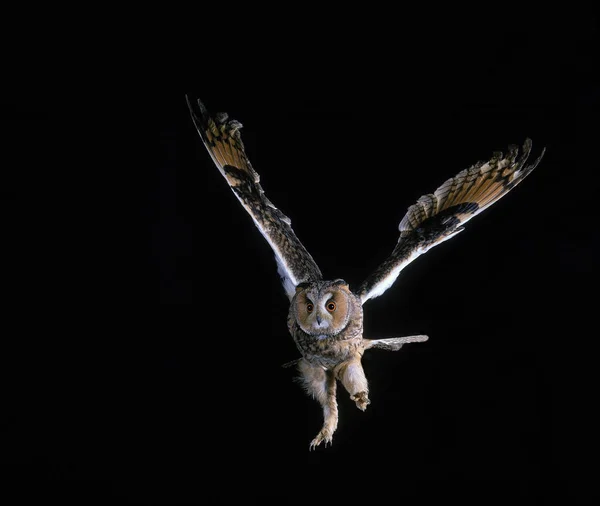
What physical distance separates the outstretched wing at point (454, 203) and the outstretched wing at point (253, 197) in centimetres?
26

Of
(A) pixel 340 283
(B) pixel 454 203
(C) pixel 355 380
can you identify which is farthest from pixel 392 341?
(B) pixel 454 203

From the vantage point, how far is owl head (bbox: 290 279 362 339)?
2.26 m

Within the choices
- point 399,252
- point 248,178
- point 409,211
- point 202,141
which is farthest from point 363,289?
point 202,141

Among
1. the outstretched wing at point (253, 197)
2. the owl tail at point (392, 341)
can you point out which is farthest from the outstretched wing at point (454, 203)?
the outstretched wing at point (253, 197)

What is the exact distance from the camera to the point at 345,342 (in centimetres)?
236

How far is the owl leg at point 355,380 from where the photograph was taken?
2326 millimetres

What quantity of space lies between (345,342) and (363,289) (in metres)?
0.20

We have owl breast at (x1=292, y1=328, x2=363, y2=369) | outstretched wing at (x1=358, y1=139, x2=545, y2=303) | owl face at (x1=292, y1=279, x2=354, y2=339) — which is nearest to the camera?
owl face at (x1=292, y1=279, x2=354, y2=339)

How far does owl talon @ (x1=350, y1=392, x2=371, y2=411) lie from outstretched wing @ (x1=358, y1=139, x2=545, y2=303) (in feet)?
1.15

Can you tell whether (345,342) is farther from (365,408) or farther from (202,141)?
(202,141)

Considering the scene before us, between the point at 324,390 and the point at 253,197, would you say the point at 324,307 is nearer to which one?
the point at 324,390

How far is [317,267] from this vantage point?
256 cm

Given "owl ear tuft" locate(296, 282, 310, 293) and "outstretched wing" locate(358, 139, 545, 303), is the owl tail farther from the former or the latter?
"owl ear tuft" locate(296, 282, 310, 293)

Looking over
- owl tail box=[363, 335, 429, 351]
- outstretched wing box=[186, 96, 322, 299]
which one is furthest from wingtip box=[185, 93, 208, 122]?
owl tail box=[363, 335, 429, 351]
